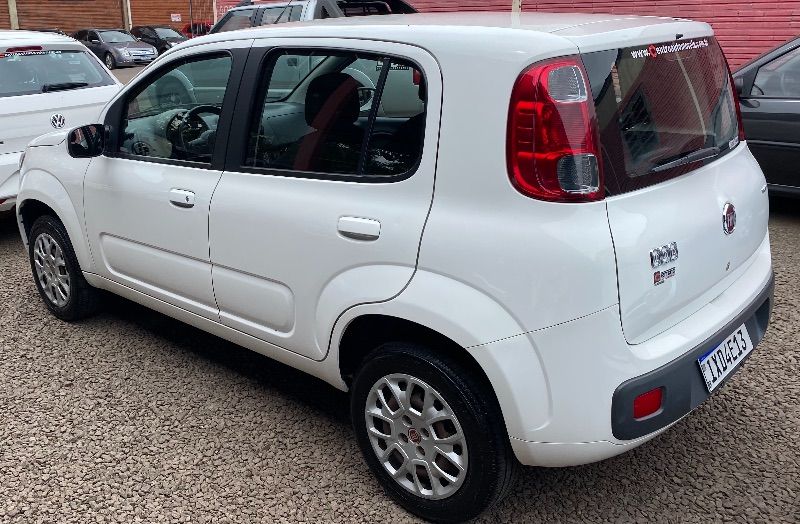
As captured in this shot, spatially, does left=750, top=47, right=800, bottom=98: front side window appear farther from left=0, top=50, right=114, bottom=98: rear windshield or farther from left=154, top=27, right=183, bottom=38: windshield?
left=154, top=27, right=183, bottom=38: windshield

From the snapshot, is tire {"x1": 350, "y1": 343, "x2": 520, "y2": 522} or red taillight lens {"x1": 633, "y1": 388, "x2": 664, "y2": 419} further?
tire {"x1": 350, "y1": 343, "x2": 520, "y2": 522}

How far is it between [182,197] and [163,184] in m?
0.17

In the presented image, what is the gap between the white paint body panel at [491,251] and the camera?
2166 millimetres

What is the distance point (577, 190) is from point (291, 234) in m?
1.11

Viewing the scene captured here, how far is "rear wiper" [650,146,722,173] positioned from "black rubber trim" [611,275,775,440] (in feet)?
1.88

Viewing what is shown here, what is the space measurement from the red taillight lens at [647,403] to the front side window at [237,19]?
29.4 ft

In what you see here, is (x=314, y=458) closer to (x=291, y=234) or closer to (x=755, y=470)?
(x=291, y=234)

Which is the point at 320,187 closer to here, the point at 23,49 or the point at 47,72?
the point at 47,72

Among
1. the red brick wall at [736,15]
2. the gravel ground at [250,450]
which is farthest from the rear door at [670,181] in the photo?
the red brick wall at [736,15]

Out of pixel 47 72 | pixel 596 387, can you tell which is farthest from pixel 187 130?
pixel 47 72

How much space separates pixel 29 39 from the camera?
20.9 ft

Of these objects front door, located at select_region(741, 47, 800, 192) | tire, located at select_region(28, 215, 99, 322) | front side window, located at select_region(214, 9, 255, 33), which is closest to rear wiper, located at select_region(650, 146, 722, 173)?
tire, located at select_region(28, 215, 99, 322)

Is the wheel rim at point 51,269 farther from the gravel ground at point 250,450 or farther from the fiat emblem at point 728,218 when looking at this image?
the fiat emblem at point 728,218

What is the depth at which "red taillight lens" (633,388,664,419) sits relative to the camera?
2230 millimetres
